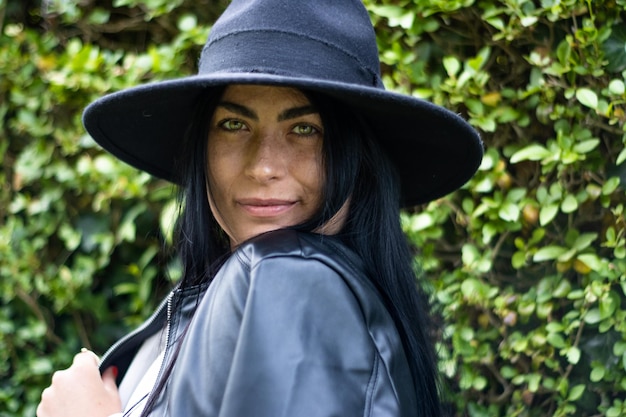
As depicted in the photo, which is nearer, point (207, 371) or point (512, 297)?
point (207, 371)

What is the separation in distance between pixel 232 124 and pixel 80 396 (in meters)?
0.70

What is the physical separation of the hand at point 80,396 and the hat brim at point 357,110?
23.9 inches

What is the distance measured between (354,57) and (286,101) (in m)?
0.17

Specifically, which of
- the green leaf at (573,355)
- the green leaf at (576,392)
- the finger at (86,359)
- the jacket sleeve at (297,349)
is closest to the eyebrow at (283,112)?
the jacket sleeve at (297,349)

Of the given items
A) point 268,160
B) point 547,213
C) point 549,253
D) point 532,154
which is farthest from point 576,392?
point 268,160

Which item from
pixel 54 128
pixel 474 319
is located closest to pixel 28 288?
pixel 54 128

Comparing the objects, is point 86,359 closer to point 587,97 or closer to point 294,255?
point 294,255

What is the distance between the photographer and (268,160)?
169 centimetres

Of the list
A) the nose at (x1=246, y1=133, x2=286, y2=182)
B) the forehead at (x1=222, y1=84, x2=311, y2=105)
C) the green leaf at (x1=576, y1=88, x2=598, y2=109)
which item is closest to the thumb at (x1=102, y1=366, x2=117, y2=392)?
the nose at (x1=246, y1=133, x2=286, y2=182)

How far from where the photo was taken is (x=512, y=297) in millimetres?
2330

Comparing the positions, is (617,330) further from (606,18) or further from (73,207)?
(73,207)

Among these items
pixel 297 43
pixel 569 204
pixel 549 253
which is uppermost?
pixel 297 43

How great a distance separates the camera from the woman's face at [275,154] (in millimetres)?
1681

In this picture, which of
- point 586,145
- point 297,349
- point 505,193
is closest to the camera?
point 297,349
